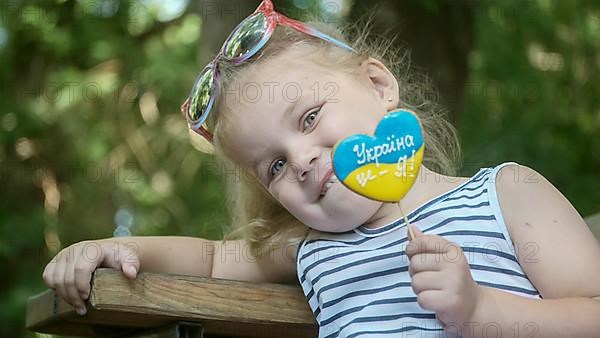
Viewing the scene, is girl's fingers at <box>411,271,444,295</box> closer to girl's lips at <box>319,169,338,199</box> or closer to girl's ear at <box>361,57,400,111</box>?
girl's lips at <box>319,169,338,199</box>

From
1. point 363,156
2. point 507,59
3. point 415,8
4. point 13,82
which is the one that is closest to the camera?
point 363,156

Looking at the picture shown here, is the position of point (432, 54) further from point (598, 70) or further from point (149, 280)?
point (598, 70)

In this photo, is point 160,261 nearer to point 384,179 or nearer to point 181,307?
point 181,307

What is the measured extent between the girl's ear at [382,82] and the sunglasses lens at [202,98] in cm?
29

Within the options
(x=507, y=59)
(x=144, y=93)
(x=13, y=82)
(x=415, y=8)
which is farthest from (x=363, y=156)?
(x=144, y=93)

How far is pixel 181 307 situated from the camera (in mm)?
1617

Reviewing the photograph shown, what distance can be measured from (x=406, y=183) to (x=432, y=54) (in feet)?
4.39

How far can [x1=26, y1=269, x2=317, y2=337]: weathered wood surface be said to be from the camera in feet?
5.23

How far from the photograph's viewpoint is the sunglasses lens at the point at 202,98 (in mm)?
1874

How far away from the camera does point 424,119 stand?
1998mm

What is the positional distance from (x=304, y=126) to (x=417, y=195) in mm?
235

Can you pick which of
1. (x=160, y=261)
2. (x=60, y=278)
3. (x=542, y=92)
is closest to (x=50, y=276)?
(x=60, y=278)

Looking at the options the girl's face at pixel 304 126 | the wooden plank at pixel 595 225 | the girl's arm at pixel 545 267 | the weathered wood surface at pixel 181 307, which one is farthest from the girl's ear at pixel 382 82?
the wooden plank at pixel 595 225

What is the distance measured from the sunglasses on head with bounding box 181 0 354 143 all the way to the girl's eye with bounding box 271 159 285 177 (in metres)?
0.19
